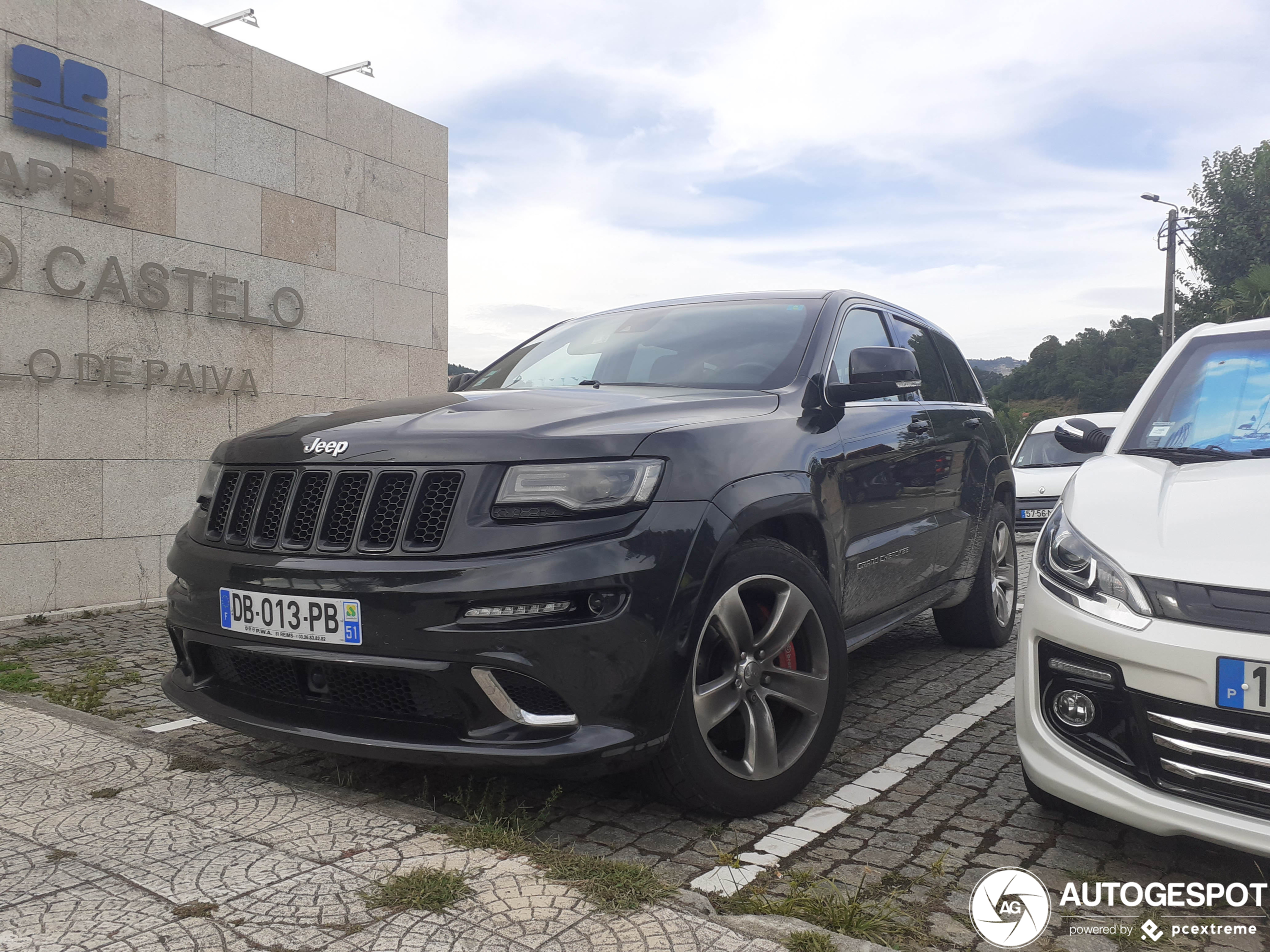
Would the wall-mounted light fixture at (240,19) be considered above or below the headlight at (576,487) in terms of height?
above

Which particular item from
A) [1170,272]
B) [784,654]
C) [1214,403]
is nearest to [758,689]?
[784,654]

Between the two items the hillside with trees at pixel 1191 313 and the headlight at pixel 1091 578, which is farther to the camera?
the hillside with trees at pixel 1191 313

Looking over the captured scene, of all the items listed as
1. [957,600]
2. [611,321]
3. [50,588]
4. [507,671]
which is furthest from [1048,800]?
[50,588]

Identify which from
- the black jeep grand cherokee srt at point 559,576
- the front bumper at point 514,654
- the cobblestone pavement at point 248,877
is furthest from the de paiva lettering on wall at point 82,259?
the front bumper at point 514,654

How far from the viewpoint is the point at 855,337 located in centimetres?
441

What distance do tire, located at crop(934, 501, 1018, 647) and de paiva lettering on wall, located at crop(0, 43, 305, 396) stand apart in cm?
596

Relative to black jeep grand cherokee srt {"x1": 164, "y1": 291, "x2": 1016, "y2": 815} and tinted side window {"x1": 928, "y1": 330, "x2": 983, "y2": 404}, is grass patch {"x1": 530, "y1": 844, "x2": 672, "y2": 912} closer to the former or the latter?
black jeep grand cherokee srt {"x1": 164, "y1": 291, "x2": 1016, "y2": 815}

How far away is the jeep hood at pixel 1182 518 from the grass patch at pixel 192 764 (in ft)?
9.22

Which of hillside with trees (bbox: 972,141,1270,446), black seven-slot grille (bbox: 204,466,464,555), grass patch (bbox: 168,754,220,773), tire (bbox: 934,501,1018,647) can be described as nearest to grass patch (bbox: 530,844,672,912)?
black seven-slot grille (bbox: 204,466,464,555)

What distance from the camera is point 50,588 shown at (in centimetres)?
727

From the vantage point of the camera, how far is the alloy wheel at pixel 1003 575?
5.87 m

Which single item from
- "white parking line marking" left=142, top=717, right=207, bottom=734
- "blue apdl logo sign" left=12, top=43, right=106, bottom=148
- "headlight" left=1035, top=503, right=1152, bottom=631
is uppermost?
"blue apdl logo sign" left=12, top=43, right=106, bottom=148

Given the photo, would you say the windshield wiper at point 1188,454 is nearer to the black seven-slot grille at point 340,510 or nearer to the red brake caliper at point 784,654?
the red brake caliper at point 784,654

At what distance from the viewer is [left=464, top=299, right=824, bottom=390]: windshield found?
3.93 metres
